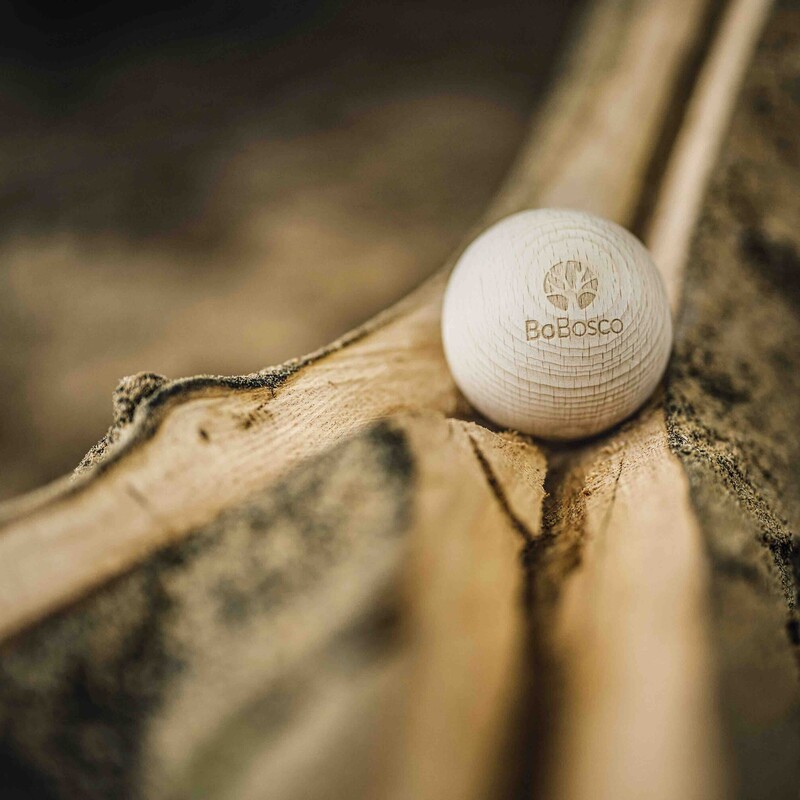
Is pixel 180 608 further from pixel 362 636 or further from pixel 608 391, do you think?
pixel 608 391

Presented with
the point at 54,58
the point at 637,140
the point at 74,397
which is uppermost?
the point at 637,140

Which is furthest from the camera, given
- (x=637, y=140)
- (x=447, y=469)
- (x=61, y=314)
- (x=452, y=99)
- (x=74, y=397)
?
(x=452, y=99)

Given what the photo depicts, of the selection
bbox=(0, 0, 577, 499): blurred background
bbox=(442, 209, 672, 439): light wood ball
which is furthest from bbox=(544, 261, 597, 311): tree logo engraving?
bbox=(0, 0, 577, 499): blurred background

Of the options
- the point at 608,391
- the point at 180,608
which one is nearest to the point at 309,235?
the point at 608,391

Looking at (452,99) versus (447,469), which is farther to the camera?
(452,99)

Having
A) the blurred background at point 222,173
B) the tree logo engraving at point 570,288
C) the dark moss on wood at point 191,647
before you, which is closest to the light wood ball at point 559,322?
the tree logo engraving at point 570,288

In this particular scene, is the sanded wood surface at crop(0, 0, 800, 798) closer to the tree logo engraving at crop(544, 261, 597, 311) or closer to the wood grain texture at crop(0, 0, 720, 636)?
the wood grain texture at crop(0, 0, 720, 636)

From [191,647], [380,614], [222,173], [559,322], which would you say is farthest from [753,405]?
[222,173]

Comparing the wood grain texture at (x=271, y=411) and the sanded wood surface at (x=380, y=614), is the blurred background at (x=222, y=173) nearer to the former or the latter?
the wood grain texture at (x=271, y=411)
